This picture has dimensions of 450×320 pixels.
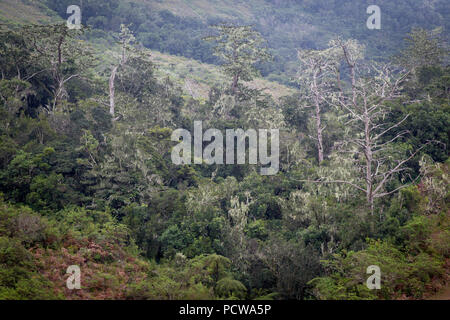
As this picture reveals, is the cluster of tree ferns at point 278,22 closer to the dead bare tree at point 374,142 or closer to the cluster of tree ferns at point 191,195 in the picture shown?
the cluster of tree ferns at point 191,195

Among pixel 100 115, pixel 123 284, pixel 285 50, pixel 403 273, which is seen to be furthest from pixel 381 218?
pixel 285 50

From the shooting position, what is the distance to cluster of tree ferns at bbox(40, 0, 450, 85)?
54.1 m

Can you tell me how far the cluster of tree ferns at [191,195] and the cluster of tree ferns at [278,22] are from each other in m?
18.0

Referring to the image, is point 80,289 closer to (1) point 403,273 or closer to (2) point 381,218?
(1) point 403,273

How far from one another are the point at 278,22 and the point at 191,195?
2945 inches

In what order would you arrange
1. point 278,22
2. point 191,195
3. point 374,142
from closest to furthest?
point 191,195 < point 374,142 < point 278,22

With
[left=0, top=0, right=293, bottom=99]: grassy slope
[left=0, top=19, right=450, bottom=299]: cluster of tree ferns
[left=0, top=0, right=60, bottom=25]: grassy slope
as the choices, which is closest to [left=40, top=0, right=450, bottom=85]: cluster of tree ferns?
[left=0, top=0, right=60, bottom=25]: grassy slope

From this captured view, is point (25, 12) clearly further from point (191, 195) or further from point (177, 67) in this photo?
point (191, 195)

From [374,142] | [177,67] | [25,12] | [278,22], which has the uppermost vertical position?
[278,22]

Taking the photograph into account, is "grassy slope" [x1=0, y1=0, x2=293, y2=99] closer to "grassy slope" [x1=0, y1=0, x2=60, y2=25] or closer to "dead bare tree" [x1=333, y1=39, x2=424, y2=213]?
"grassy slope" [x1=0, y1=0, x2=60, y2=25]

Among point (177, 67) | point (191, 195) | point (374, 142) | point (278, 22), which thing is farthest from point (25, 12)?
point (278, 22)

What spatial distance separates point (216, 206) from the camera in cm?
1675

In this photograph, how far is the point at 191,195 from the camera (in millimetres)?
16234

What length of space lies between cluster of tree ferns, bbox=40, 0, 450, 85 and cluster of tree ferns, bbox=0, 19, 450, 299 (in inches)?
707
